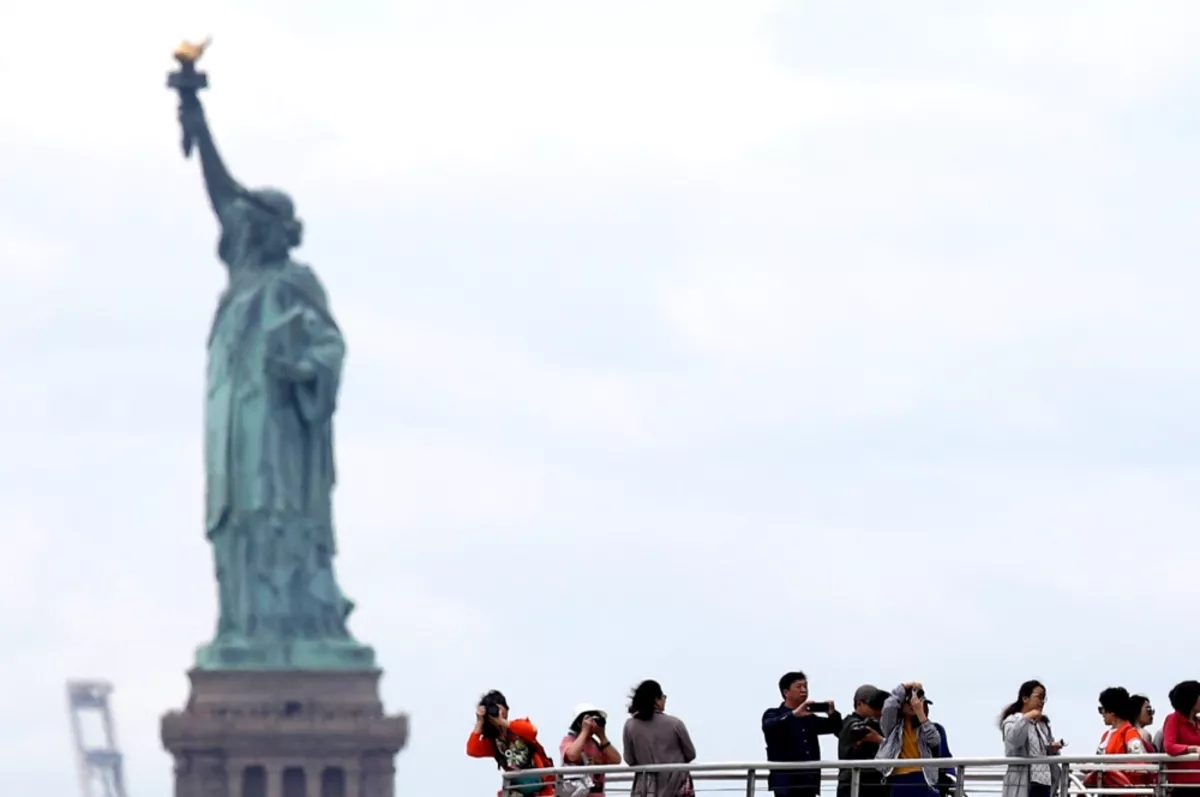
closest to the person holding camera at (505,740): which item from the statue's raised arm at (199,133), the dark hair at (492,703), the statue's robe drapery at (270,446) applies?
the dark hair at (492,703)

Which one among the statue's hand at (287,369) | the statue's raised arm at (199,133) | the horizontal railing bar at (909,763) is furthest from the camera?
the statue's raised arm at (199,133)

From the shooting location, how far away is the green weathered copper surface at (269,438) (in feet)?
273

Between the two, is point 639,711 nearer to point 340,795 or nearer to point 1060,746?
point 1060,746

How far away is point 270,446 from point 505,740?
207 ft

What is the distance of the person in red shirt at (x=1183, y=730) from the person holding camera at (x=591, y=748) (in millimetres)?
2561

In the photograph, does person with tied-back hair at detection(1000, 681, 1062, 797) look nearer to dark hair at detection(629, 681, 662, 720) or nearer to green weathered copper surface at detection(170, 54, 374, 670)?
dark hair at detection(629, 681, 662, 720)

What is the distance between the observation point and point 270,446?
83.1 meters

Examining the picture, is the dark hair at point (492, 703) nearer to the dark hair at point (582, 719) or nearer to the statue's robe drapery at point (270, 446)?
the dark hair at point (582, 719)

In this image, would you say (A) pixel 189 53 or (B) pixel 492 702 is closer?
(B) pixel 492 702

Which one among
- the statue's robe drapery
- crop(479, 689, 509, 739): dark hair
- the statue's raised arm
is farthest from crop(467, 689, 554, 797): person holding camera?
the statue's raised arm

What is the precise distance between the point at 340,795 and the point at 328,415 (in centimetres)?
1017

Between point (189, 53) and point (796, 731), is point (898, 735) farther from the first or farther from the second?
point (189, 53)

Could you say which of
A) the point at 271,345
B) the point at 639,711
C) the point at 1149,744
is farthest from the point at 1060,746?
the point at 271,345

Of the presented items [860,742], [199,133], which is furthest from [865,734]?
[199,133]
